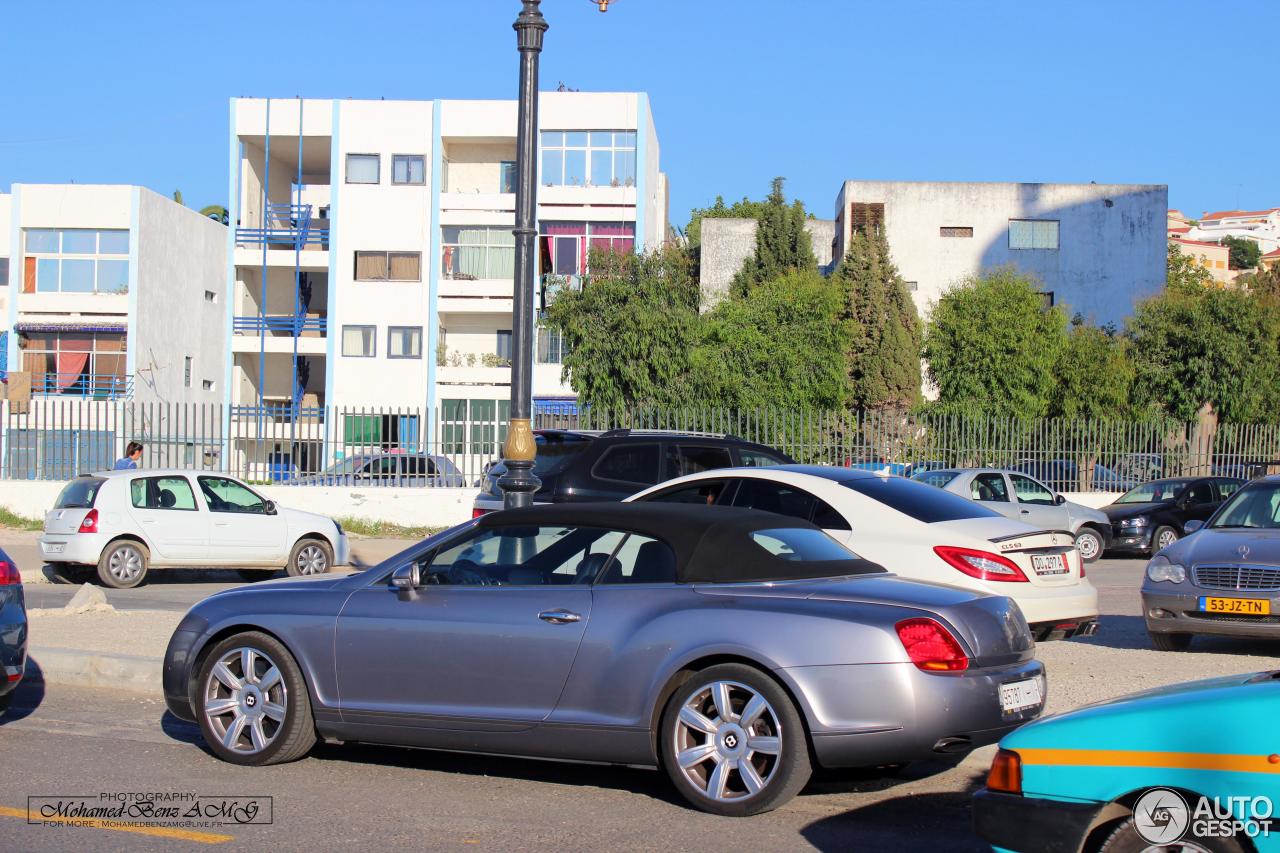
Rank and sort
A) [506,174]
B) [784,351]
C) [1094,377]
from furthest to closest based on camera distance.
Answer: [506,174]
[784,351]
[1094,377]

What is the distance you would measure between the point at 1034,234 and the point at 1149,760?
49.2 m

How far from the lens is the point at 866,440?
24.8 m

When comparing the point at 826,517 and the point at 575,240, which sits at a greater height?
the point at 575,240

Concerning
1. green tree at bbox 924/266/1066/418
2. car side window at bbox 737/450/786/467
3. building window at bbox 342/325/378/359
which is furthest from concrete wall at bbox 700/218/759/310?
car side window at bbox 737/450/786/467

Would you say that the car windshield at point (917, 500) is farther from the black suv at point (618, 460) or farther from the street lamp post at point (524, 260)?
the black suv at point (618, 460)

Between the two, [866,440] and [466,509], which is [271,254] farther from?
[866,440]

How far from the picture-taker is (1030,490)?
22.5 metres

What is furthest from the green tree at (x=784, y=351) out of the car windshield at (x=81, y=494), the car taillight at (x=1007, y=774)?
the car taillight at (x=1007, y=774)

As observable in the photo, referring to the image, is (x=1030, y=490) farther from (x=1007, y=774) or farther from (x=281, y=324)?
(x=281, y=324)

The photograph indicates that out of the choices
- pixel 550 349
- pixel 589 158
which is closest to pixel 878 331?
pixel 550 349

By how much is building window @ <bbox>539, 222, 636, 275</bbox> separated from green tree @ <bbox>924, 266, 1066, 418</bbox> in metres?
11.5

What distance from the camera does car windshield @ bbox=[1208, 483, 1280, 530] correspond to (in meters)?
11.6

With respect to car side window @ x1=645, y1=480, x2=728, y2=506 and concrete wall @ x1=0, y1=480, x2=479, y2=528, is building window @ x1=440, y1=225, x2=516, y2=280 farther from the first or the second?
car side window @ x1=645, y1=480, x2=728, y2=506

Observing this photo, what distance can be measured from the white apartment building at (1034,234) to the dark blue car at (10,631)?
148 ft
